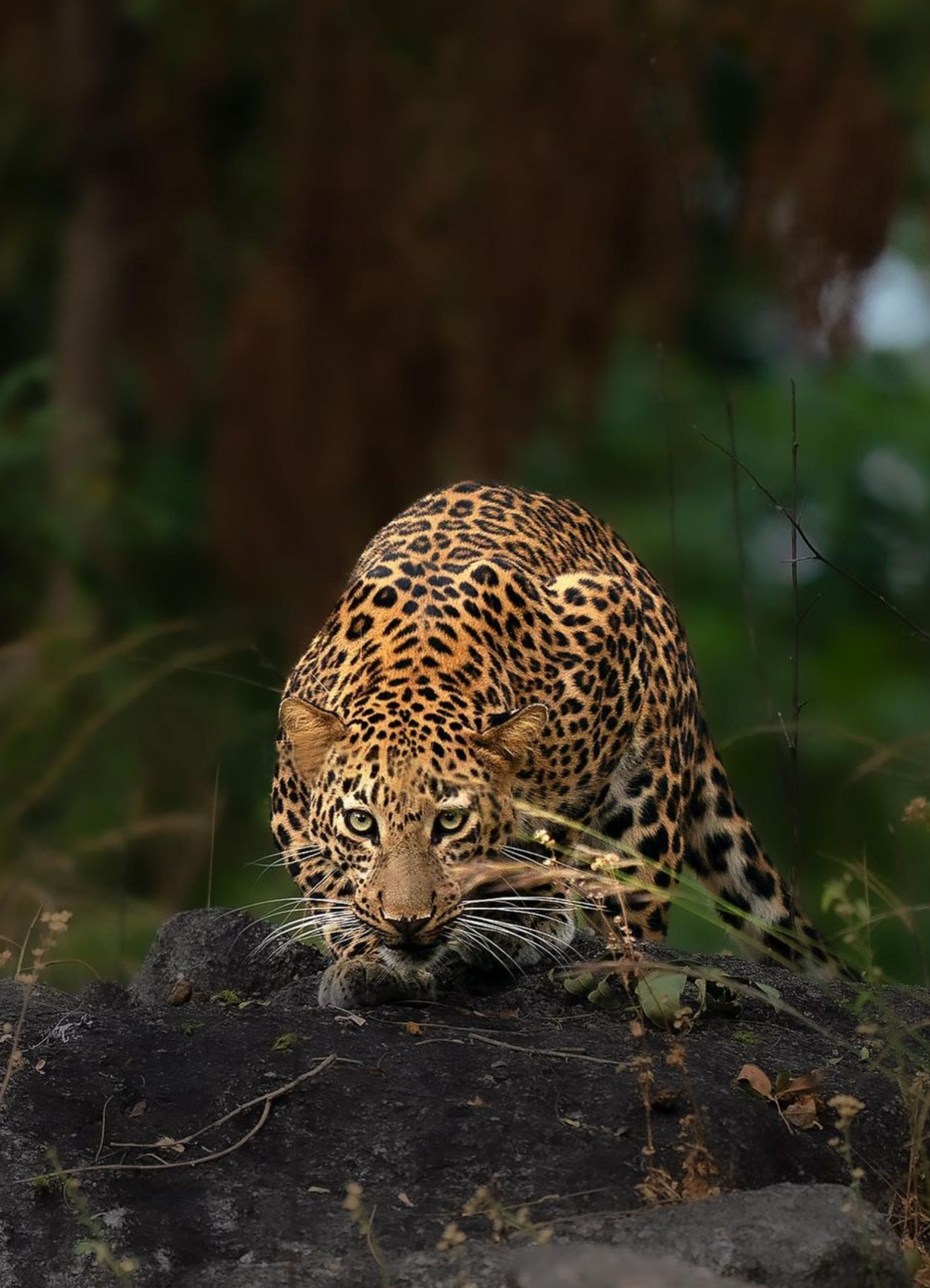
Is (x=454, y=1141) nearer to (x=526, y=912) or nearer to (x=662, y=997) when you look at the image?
(x=662, y=997)

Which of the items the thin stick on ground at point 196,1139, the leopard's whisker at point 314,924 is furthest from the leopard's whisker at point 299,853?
the thin stick on ground at point 196,1139

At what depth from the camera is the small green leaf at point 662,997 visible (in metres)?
5.28

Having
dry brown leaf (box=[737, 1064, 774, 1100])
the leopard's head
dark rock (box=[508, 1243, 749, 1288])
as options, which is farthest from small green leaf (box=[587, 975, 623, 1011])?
dark rock (box=[508, 1243, 749, 1288])

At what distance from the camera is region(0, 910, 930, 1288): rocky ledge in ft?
14.1

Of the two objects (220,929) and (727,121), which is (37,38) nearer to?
(727,121)

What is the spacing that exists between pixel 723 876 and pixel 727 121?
13489mm

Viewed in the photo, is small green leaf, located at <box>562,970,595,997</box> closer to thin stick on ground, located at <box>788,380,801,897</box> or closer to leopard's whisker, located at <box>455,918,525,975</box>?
leopard's whisker, located at <box>455,918,525,975</box>

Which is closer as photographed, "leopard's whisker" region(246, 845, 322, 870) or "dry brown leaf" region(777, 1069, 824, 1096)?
"dry brown leaf" region(777, 1069, 824, 1096)

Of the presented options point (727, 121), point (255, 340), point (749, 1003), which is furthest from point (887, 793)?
point (727, 121)

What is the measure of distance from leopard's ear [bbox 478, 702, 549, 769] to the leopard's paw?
2.14ft

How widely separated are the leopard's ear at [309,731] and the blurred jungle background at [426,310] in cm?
500

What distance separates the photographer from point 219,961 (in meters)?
6.08

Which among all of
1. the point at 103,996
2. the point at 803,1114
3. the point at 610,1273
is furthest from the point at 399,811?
the point at 610,1273

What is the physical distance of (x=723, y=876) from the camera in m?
7.08
